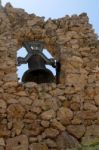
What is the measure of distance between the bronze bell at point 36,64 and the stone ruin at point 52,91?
0.64ft

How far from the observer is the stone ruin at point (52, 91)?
1073 cm

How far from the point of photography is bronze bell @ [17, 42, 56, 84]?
11766 millimetres

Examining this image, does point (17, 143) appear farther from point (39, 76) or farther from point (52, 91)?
point (39, 76)

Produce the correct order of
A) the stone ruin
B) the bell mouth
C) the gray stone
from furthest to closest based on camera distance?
the bell mouth, the stone ruin, the gray stone

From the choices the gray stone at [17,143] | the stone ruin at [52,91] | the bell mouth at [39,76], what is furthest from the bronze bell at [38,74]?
the gray stone at [17,143]

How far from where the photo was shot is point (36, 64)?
1191 cm

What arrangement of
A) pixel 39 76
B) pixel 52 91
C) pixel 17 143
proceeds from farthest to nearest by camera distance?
pixel 39 76 → pixel 52 91 → pixel 17 143

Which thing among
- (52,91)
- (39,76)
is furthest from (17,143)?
(39,76)

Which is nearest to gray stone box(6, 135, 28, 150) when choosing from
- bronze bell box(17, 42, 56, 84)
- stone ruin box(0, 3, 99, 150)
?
stone ruin box(0, 3, 99, 150)

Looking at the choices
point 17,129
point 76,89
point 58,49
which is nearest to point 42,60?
point 58,49

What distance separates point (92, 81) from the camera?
37.8 feet

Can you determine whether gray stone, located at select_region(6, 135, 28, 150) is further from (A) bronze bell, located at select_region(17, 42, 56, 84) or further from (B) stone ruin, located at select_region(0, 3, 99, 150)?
(A) bronze bell, located at select_region(17, 42, 56, 84)

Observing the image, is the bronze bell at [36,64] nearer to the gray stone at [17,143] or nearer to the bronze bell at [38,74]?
the bronze bell at [38,74]

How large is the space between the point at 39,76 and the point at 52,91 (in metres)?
0.67
